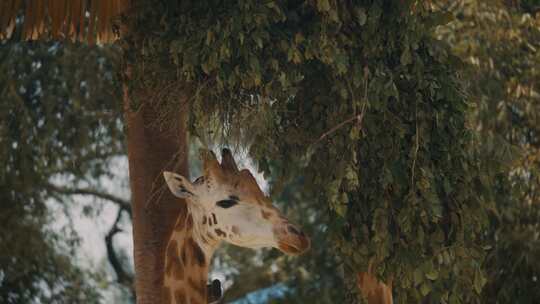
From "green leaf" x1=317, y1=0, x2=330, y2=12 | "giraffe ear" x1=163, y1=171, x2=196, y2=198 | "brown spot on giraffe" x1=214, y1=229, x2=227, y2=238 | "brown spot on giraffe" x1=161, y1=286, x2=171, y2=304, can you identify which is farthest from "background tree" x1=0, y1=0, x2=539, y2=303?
"brown spot on giraffe" x1=161, y1=286, x2=171, y2=304

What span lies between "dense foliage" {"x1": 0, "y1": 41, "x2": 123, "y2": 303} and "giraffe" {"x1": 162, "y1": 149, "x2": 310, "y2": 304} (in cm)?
405

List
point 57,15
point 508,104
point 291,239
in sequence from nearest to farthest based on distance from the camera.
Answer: point 291,239
point 57,15
point 508,104

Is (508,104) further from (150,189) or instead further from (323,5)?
(323,5)

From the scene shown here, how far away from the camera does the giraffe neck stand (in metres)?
5.32

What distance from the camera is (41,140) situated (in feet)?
31.1

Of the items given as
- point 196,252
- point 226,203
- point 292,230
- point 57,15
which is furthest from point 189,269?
point 57,15

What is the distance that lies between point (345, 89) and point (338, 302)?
4575mm

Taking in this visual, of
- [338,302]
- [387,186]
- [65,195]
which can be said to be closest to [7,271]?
[65,195]

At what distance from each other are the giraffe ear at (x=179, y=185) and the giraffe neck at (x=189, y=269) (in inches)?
7.9

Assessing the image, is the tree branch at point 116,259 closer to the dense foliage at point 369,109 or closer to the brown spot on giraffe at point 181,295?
the brown spot on giraffe at point 181,295

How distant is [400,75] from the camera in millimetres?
5094

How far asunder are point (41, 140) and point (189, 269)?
4476 mm

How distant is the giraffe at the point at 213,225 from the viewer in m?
4.94

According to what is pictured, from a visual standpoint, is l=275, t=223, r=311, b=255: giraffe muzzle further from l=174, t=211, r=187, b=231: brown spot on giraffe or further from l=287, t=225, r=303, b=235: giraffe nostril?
l=174, t=211, r=187, b=231: brown spot on giraffe
